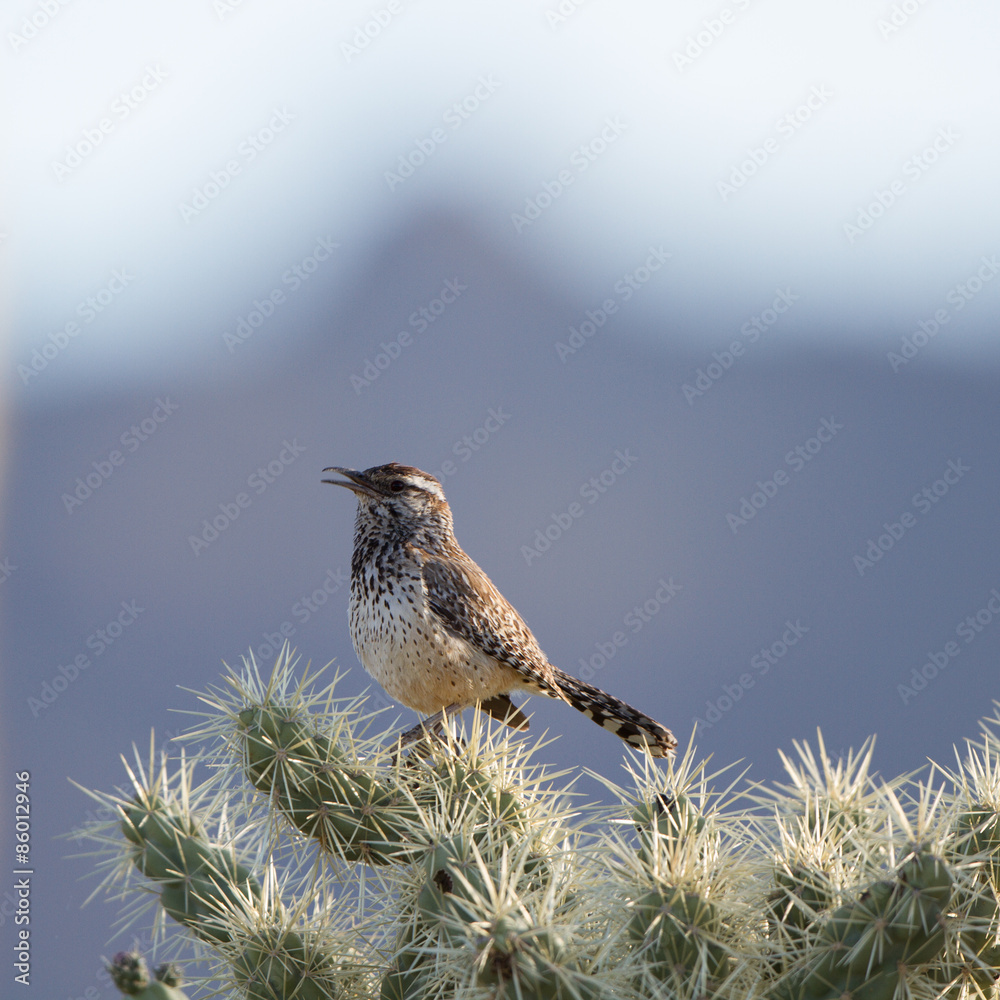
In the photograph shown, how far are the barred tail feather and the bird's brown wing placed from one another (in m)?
0.09

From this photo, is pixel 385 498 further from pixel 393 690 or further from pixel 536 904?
pixel 536 904

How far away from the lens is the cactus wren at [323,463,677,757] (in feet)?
11.8

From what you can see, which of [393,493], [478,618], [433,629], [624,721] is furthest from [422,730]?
[393,493]

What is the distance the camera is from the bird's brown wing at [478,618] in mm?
3691

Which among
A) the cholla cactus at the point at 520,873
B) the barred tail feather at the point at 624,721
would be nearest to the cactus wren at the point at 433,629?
the barred tail feather at the point at 624,721

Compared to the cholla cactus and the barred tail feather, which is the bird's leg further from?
the barred tail feather

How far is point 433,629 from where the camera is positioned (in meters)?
3.61

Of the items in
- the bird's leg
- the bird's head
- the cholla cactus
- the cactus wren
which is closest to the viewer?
the cholla cactus

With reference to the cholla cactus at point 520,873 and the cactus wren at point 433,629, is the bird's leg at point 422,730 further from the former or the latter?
the cholla cactus at point 520,873

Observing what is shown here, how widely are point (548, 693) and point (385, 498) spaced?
87 centimetres

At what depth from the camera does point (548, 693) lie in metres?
3.83

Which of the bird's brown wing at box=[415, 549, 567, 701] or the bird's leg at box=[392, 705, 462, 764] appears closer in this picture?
the bird's leg at box=[392, 705, 462, 764]

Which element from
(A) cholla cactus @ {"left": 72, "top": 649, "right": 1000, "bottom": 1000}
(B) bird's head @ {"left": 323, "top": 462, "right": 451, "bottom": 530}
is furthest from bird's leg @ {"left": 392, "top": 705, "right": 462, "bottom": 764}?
(B) bird's head @ {"left": 323, "top": 462, "right": 451, "bottom": 530}

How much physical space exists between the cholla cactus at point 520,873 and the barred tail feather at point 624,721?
93 cm
